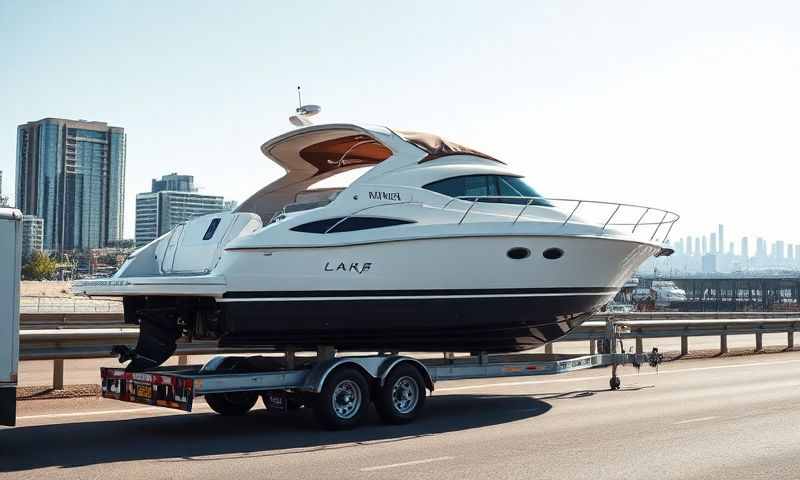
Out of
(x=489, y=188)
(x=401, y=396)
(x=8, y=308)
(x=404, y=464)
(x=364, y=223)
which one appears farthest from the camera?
(x=489, y=188)

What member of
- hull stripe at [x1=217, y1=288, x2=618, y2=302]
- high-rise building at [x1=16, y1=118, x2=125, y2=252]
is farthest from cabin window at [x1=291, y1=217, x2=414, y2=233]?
high-rise building at [x1=16, y1=118, x2=125, y2=252]

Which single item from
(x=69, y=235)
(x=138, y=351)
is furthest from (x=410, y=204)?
(x=69, y=235)

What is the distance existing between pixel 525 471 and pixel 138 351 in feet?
16.7

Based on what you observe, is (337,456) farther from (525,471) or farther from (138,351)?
(138,351)

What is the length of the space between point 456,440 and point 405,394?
1.41m

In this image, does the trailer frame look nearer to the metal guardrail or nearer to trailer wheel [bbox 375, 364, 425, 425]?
trailer wheel [bbox 375, 364, 425, 425]

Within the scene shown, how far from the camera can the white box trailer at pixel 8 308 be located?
7.86 meters

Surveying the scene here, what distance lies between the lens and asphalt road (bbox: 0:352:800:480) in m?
7.78

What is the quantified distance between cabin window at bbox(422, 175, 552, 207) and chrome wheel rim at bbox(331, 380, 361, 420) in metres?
3.00

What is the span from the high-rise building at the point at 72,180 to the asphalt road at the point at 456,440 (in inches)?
6402

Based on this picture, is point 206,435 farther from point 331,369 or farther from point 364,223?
point 364,223

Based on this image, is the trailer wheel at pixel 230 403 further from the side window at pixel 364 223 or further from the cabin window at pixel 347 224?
the side window at pixel 364 223

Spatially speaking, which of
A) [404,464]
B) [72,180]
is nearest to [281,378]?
[404,464]

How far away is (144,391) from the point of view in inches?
384
